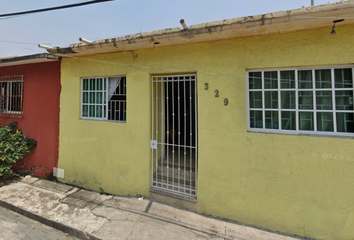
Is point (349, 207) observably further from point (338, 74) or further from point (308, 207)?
point (338, 74)

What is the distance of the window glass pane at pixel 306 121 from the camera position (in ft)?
9.18

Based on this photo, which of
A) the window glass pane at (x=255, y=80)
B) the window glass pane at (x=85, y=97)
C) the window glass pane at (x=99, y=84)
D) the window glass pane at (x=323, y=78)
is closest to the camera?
the window glass pane at (x=323, y=78)

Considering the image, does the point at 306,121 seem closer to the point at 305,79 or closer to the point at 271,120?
the point at 271,120

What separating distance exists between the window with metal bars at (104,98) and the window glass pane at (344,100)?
13.5ft

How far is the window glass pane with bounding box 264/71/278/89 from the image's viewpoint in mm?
2968

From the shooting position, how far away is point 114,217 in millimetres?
3258

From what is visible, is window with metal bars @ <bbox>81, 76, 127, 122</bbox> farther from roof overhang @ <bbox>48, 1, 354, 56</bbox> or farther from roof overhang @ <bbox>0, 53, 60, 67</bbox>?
roof overhang @ <bbox>0, 53, 60, 67</bbox>

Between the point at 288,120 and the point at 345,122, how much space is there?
30.3 inches

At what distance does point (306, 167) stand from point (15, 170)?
7.80 metres

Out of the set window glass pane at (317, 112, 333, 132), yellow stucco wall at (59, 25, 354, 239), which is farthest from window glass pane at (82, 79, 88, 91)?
window glass pane at (317, 112, 333, 132)

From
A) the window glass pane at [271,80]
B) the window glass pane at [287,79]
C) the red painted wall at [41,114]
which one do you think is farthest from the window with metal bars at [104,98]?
the window glass pane at [287,79]

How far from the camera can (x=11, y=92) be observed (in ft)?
18.8

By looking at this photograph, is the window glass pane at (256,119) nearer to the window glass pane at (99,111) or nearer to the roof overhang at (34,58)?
the window glass pane at (99,111)

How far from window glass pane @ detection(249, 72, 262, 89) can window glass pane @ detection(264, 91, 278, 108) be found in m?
0.20
